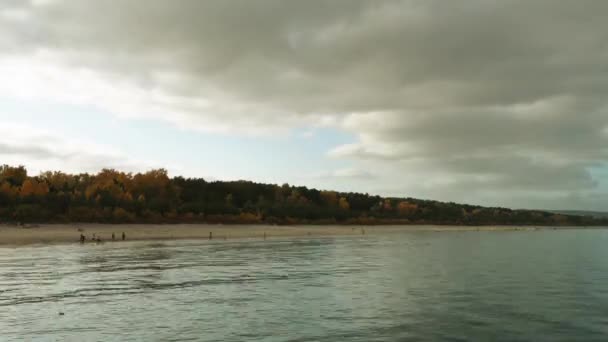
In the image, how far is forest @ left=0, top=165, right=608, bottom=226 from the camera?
72688 mm

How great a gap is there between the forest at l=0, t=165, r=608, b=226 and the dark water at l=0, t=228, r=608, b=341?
122 ft

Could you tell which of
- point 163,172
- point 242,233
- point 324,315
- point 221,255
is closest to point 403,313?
point 324,315

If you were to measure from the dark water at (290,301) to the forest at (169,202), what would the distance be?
37.2 meters

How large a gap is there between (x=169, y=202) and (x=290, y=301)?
7389 centimetres

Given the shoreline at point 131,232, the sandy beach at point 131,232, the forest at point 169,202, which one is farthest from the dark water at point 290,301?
the forest at point 169,202

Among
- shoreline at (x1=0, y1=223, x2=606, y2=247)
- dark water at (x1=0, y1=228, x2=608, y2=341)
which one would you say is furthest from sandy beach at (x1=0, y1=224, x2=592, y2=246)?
dark water at (x1=0, y1=228, x2=608, y2=341)

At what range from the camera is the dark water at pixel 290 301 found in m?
16.4

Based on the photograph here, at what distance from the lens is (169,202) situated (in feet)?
301

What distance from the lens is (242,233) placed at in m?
80.2

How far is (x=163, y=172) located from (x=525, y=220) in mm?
147573

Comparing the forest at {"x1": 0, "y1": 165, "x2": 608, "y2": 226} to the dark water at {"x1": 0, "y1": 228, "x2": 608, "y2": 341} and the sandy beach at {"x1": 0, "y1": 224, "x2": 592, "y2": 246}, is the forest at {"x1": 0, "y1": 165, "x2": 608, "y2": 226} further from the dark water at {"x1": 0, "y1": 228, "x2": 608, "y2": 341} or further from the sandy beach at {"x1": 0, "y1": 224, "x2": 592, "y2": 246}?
the dark water at {"x1": 0, "y1": 228, "x2": 608, "y2": 341}

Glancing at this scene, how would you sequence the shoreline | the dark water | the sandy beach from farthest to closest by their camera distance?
1. the sandy beach
2. the shoreline
3. the dark water

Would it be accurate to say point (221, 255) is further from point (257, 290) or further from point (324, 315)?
point (324, 315)

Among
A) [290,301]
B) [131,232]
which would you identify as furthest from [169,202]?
[290,301]
